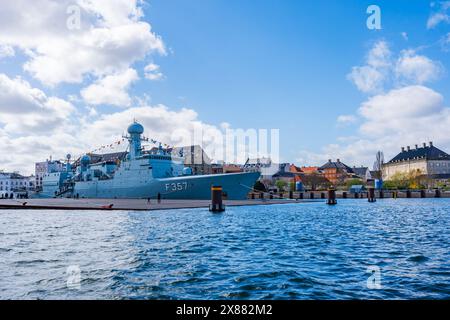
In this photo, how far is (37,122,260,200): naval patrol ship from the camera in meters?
53.6

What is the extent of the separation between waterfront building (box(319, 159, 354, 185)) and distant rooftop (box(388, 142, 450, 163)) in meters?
20.3

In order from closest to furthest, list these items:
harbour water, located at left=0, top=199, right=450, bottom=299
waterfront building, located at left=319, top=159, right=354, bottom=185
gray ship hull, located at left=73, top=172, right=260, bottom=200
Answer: harbour water, located at left=0, top=199, right=450, bottom=299, gray ship hull, located at left=73, top=172, right=260, bottom=200, waterfront building, located at left=319, top=159, right=354, bottom=185

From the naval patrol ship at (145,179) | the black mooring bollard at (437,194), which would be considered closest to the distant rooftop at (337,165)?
the black mooring bollard at (437,194)

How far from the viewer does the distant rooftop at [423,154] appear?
128 m

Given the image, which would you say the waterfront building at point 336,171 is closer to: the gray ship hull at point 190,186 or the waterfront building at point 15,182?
the gray ship hull at point 190,186

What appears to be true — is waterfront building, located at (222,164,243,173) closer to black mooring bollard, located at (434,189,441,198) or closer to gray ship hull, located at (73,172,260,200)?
gray ship hull, located at (73,172,260,200)

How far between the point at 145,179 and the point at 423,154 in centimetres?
10798

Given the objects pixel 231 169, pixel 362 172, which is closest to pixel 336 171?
pixel 362 172

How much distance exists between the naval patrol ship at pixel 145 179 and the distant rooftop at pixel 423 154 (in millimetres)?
96468

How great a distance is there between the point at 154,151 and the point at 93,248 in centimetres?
5467

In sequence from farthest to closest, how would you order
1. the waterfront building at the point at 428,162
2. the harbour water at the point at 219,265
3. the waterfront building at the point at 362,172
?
the waterfront building at the point at 362,172
the waterfront building at the point at 428,162
the harbour water at the point at 219,265

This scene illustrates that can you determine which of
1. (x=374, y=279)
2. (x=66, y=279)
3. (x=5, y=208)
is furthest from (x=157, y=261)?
(x=5, y=208)

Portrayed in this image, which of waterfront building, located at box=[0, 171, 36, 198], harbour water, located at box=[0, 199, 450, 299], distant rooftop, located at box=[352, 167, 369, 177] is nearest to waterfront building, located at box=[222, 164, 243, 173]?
distant rooftop, located at box=[352, 167, 369, 177]
